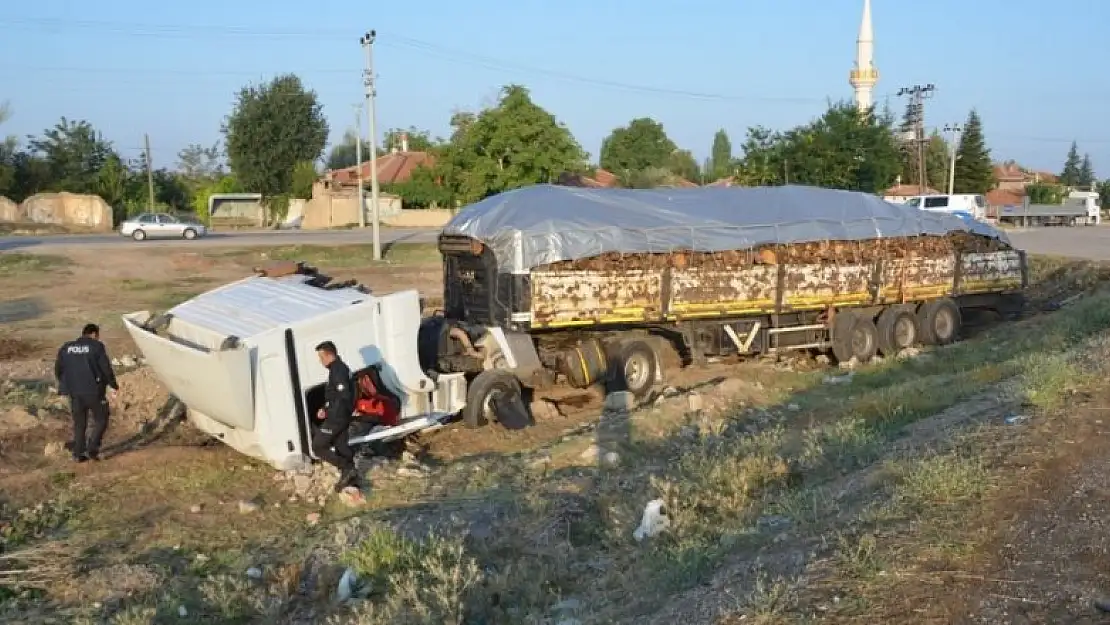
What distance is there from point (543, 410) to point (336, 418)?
4595 millimetres

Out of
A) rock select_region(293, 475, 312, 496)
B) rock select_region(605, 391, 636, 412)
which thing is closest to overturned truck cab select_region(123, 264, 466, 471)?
rock select_region(293, 475, 312, 496)

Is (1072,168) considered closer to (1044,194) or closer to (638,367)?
(1044,194)

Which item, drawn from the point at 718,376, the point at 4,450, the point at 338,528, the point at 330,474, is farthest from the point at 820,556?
the point at 718,376

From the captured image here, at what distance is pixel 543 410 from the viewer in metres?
13.3

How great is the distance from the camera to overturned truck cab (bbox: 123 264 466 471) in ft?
30.3

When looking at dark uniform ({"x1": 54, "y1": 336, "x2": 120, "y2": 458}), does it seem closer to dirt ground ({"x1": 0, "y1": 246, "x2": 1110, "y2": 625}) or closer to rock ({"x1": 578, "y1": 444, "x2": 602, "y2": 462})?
dirt ground ({"x1": 0, "y1": 246, "x2": 1110, "y2": 625})

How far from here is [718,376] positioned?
15.3m

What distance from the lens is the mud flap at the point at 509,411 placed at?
12078 mm

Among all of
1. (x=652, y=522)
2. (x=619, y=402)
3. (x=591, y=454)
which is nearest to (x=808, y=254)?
(x=619, y=402)

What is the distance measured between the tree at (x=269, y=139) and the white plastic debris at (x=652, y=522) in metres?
65.9

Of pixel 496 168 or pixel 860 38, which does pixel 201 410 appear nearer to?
pixel 496 168

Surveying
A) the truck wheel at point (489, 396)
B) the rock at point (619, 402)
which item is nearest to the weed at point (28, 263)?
the truck wheel at point (489, 396)

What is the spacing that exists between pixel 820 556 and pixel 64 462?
8073 mm

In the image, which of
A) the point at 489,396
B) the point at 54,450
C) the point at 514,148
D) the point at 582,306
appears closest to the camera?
the point at 54,450
